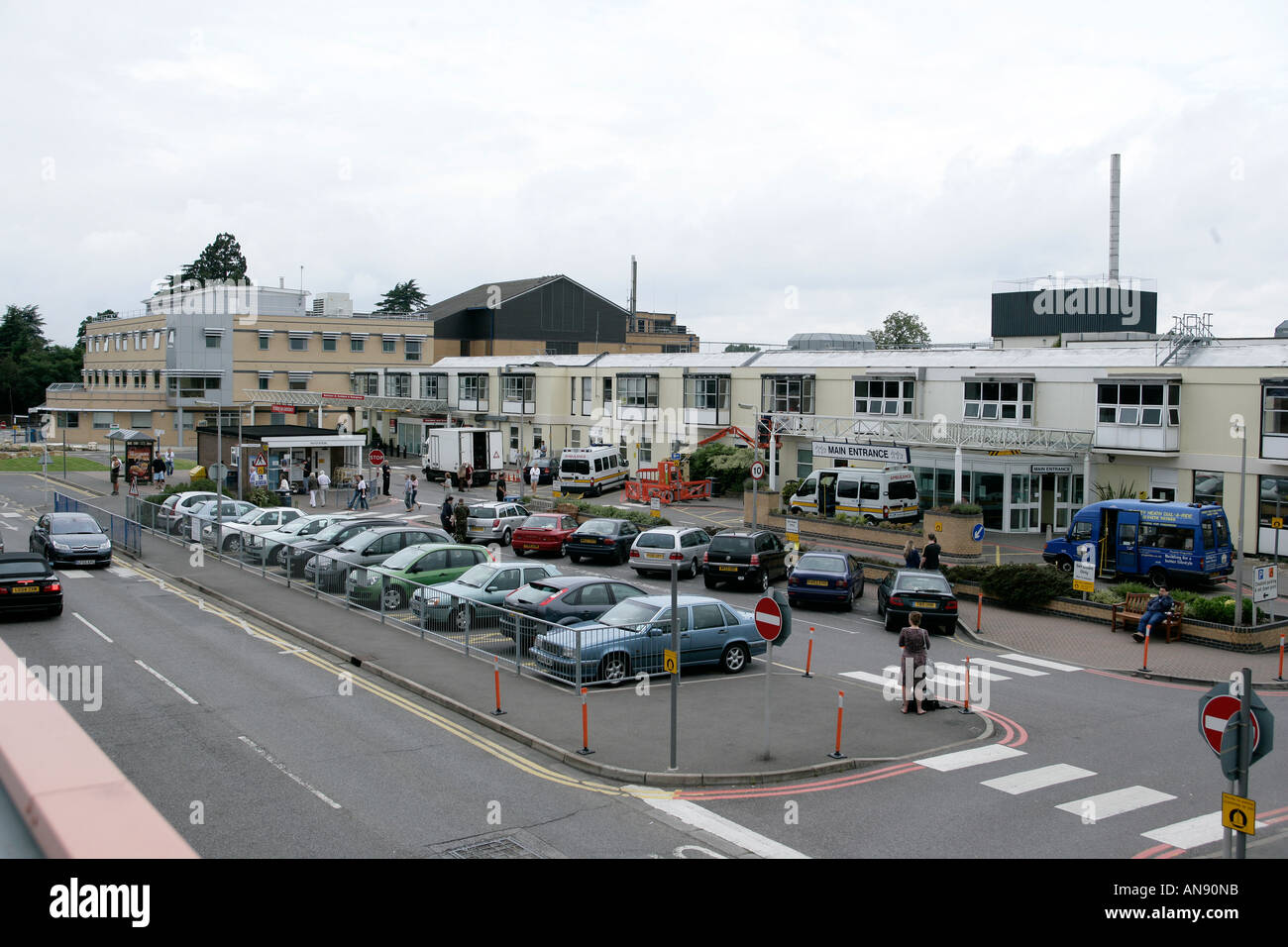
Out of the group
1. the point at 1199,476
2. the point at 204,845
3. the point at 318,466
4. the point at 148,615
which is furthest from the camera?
the point at 318,466

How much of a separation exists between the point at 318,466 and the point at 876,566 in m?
30.5

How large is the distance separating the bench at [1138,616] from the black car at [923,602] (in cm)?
395

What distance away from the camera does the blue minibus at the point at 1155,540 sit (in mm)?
28359

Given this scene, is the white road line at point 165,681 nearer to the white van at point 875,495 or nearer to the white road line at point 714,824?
the white road line at point 714,824

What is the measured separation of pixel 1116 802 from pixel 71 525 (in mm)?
30391

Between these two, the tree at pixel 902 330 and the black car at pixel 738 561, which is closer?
the black car at pixel 738 561

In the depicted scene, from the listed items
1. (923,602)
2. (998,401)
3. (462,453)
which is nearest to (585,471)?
(462,453)

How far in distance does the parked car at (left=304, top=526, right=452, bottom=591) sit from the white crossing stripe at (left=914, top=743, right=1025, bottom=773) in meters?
14.8

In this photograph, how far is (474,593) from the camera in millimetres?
22172

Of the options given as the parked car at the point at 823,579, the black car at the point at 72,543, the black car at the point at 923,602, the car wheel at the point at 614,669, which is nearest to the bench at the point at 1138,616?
the black car at the point at 923,602

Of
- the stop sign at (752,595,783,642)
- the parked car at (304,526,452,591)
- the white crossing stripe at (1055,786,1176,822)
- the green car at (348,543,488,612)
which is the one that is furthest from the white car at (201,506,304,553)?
the white crossing stripe at (1055,786,1176,822)
